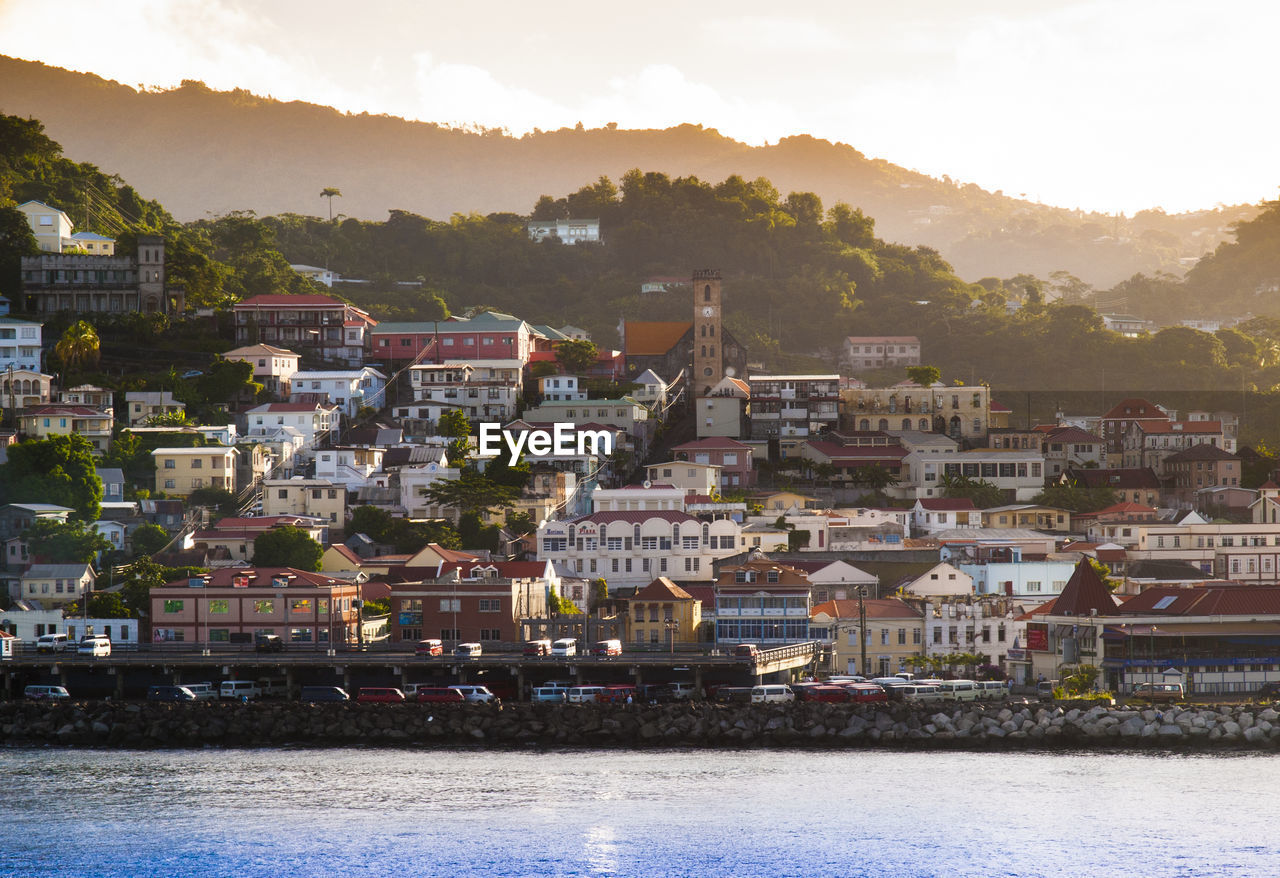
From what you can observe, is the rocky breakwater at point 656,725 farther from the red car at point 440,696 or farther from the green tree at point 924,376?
the green tree at point 924,376

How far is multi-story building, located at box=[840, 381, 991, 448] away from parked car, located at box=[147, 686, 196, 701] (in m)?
39.7

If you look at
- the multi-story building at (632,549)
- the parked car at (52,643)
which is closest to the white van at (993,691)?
the multi-story building at (632,549)

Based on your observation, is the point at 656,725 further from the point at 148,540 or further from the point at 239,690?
the point at 148,540

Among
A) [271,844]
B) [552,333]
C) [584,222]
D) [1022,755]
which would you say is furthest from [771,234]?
[271,844]

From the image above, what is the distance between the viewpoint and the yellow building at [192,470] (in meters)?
71.6

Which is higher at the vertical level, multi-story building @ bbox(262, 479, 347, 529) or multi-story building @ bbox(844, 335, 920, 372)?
multi-story building @ bbox(844, 335, 920, 372)

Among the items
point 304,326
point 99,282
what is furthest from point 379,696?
point 99,282

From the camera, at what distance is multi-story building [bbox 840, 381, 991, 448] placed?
84.2m

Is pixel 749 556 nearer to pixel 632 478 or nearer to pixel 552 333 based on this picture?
pixel 632 478

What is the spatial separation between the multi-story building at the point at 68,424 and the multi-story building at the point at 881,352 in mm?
50791

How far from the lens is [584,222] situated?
135750 mm

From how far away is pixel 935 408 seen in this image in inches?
3342

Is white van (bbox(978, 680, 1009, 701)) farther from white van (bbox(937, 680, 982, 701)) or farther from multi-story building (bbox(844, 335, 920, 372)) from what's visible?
multi-story building (bbox(844, 335, 920, 372))
